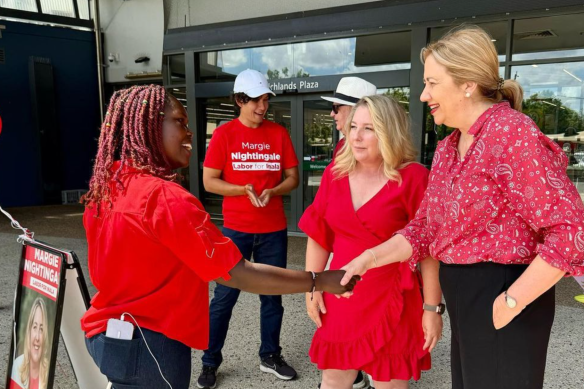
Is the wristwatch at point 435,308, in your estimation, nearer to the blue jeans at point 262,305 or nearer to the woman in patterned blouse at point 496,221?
the woman in patterned blouse at point 496,221

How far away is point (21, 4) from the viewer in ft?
39.9

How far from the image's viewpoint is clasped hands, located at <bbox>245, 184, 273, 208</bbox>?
10.1 feet

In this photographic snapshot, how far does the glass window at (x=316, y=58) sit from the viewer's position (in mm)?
7133

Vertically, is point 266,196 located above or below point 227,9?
below

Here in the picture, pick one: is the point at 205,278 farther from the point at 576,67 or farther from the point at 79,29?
the point at 79,29

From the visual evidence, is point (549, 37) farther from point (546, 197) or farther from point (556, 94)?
point (546, 197)

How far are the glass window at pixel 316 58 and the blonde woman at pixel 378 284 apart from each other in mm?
5472

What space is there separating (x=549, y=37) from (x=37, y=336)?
695 centimetres

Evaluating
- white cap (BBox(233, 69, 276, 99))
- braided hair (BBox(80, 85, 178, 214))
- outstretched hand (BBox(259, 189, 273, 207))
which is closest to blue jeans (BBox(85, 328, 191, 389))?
braided hair (BBox(80, 85, 178, 214))

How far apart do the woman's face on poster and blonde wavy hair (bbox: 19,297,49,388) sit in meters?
0.01

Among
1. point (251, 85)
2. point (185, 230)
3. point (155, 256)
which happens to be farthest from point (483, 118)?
point (251, 85)

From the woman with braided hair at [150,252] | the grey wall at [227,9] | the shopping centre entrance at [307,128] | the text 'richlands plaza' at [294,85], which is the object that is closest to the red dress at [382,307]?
the woman with braided hair at [150,252]

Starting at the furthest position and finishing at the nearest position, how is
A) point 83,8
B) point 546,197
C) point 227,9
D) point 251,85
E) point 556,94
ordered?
point 83,8, point 227,9, point 556,94, point 251,85, point 546,197

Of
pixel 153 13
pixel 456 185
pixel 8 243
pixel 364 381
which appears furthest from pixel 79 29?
pixel 456 185
